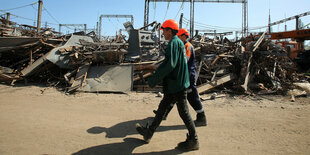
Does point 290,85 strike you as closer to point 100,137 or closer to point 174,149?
point 174,149

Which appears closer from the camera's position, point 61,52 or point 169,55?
point 169,55

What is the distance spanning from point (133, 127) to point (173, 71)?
161 centimetres

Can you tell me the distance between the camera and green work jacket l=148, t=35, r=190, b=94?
242cm

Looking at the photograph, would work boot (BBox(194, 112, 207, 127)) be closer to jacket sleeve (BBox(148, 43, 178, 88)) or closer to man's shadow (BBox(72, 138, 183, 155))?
man's shadow (BBox(72, 138, 183, 155))

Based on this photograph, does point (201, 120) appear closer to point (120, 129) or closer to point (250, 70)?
point (120, 129)

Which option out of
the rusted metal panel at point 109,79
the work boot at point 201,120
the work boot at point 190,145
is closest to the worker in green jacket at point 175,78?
the work boot at point 190,145

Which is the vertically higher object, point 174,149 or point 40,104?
point 40,104

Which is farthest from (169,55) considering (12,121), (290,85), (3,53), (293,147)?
(3,53)

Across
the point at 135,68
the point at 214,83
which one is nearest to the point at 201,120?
the point at 214,83

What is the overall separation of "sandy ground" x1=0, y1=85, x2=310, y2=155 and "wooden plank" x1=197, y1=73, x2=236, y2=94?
2.23 ft

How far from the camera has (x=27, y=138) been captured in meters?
2.87

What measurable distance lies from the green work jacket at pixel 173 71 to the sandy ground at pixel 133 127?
96 centimetres

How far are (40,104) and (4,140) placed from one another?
2.50 metres

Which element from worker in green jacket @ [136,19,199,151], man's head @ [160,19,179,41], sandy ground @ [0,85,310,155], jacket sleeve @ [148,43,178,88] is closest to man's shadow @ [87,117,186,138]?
sandy ground @ [0,85,310,155]
